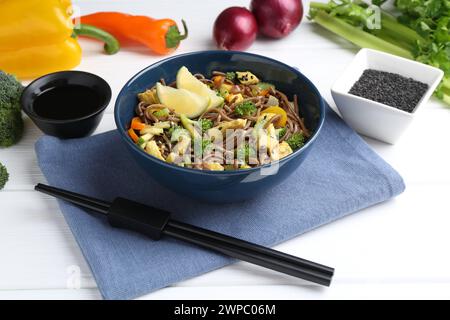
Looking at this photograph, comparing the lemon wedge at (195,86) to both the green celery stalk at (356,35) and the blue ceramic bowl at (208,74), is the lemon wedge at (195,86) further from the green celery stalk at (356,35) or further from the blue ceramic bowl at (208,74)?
the green celery stalk at (356,35)

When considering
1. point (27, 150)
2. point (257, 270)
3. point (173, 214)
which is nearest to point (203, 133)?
point (173, 214)

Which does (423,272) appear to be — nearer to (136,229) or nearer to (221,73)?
(136,229)

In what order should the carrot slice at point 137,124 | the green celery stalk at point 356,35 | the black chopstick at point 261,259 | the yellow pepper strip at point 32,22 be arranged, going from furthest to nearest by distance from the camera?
the green celery stalk at point 356,35, the yellow pepper strip at point 32,22, the carrot slice at point 137,124, the black chopstick at point 261,259

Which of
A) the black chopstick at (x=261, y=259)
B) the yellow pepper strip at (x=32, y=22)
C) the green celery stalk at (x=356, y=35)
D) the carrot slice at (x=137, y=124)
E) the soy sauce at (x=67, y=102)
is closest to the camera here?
the black chopstick at (x=261, y=259)

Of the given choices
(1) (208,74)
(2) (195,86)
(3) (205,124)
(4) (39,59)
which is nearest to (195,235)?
(3) (205,124)

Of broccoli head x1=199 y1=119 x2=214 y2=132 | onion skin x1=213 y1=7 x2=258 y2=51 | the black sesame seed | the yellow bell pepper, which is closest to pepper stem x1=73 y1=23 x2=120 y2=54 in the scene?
the yellow bell pepper

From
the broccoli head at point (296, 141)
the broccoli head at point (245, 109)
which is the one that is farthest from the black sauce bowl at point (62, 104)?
the broccoli head at point (296, 141)

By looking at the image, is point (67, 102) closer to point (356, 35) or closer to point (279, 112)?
point (279, 112)
